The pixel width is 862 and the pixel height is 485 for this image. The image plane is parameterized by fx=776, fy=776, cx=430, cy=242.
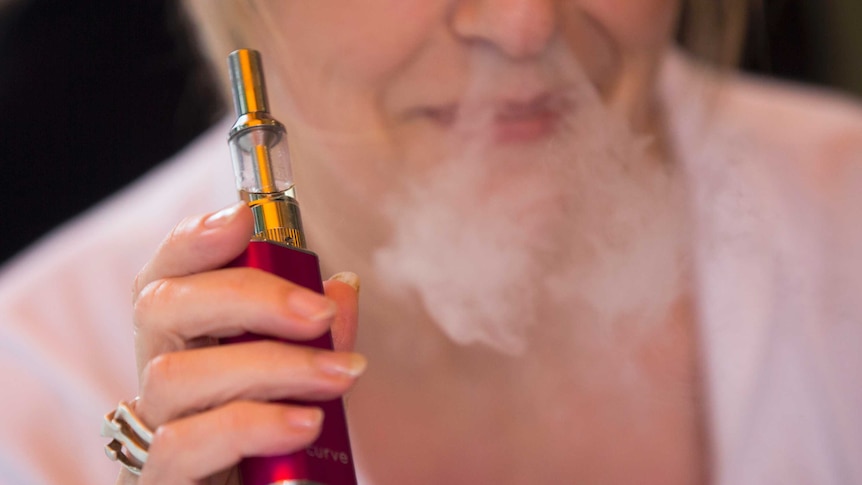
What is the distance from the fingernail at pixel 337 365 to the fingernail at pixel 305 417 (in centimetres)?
2

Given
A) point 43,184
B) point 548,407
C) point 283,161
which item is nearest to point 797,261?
point 548,407

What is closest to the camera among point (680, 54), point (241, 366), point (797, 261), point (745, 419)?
point (241, 366)

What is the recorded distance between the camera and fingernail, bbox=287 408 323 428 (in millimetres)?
430

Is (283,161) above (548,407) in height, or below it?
above

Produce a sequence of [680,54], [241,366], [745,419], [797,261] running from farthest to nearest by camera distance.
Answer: [680,54] < [797,261] < [745,419] < [241,366]

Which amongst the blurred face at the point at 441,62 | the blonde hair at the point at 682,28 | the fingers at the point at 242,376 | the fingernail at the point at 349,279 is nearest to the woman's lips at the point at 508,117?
the blurred face at the point at 441,62

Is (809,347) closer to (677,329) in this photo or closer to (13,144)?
(677,329)

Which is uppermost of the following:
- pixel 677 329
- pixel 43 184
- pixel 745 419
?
pixel 43 184

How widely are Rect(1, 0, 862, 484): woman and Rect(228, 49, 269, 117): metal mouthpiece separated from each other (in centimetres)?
30

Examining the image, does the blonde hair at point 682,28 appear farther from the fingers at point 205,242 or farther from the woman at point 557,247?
the fingers at point 205,242

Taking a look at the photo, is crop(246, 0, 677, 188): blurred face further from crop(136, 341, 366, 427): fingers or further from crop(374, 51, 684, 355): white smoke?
crop(136, 341, 366, 427): fingers

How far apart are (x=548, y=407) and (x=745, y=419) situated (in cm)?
22

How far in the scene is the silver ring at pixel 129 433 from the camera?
0.50 metres

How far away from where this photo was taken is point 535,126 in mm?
845
